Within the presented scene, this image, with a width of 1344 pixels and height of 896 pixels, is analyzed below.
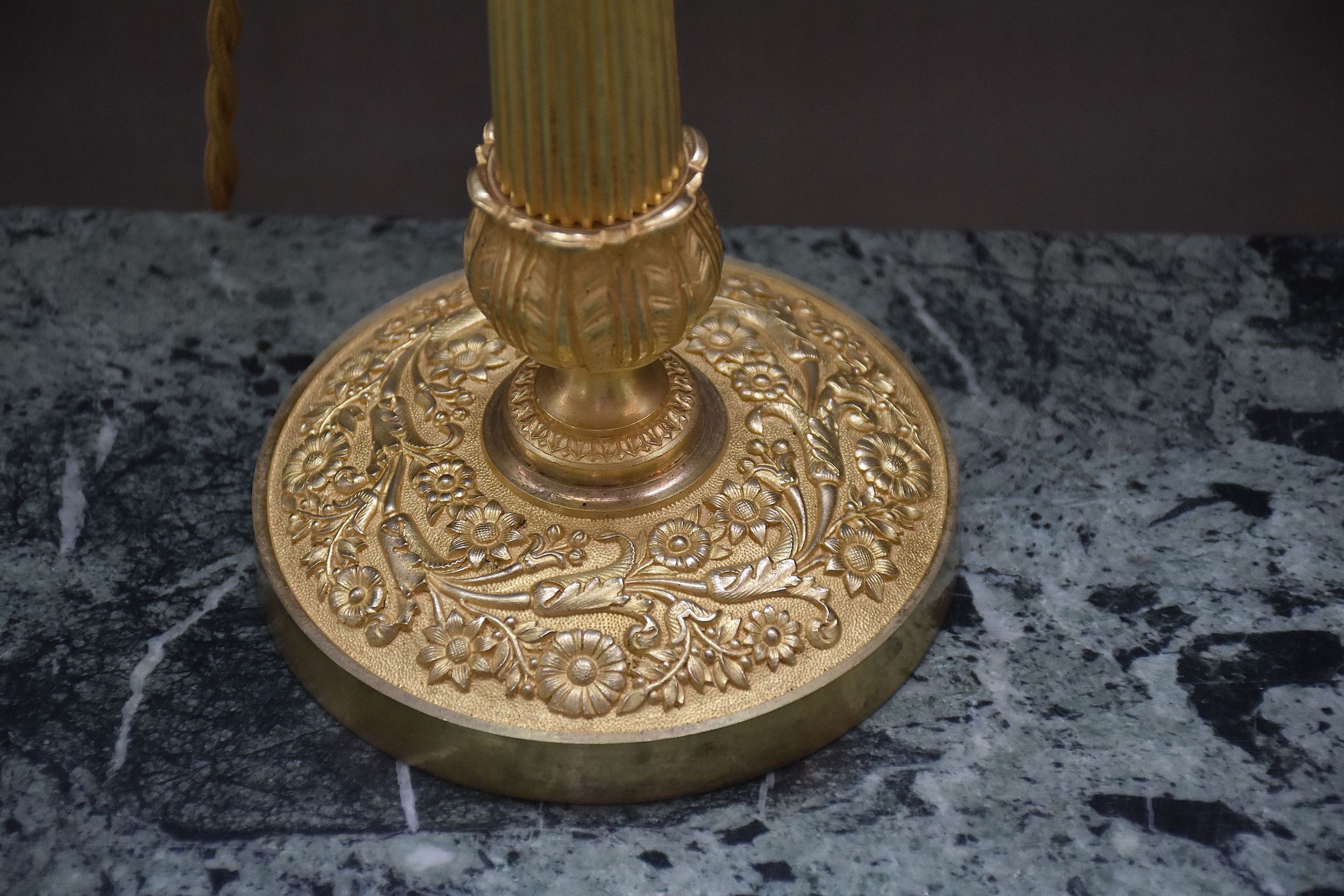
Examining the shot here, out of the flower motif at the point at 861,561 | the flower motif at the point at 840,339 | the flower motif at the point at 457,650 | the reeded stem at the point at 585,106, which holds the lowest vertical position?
the flower motif at the point at 457,650

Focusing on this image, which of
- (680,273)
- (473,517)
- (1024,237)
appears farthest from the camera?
(1024,237)

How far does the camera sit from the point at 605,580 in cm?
111

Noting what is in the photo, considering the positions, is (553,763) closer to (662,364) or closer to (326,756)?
(326,756)

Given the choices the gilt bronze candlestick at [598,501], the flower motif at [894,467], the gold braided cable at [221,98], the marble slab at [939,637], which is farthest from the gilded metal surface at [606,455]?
the gold braided cable at [221,98]

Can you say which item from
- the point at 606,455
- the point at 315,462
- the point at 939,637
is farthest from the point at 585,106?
the point at 939,637

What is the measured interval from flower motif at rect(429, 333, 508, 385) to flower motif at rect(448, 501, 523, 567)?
0.43 ft

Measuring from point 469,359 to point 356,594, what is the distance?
0.74ft

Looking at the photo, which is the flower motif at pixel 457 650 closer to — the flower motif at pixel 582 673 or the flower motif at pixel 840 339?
the flower motif at pixel 582 673

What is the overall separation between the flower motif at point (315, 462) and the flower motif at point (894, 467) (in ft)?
1.23

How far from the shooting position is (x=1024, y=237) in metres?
1.52

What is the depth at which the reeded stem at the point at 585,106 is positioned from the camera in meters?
0.94

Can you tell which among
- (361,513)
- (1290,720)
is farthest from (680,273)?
(1290,720)

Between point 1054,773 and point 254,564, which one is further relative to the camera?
point 254,564

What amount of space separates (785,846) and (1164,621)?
13.3 inches
